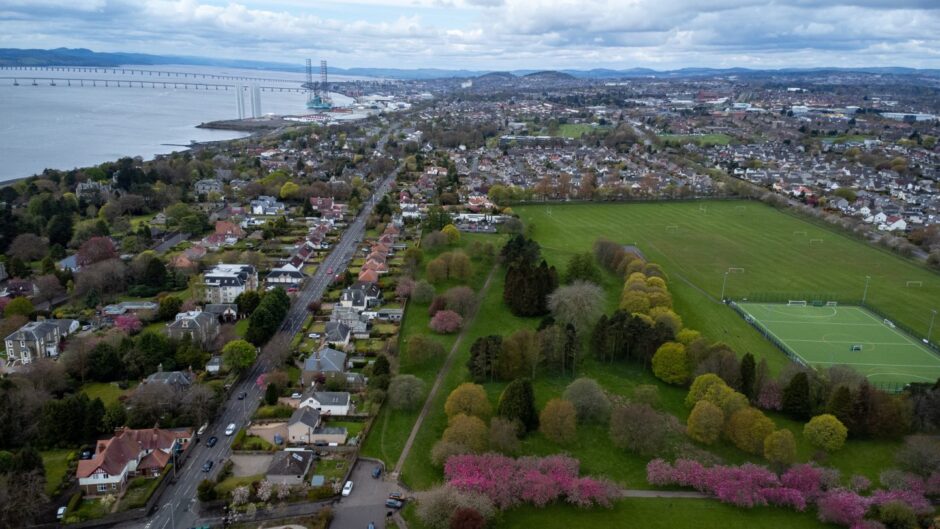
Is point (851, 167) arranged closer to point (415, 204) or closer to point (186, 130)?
point (415, 204)

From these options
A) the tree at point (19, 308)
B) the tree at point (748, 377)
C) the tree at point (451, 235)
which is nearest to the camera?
the tree at point (748, 377)

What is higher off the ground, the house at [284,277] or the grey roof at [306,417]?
the house at [284,277]

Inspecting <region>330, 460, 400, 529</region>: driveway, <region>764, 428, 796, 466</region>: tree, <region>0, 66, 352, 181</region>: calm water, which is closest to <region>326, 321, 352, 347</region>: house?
<region>330, 460, 400, 529</region>: driveway

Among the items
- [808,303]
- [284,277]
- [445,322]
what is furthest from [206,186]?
[808,303]

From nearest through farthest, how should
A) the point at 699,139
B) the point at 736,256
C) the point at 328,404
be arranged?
the point at 328,404 < the point at 736,256 < the point at 699,139

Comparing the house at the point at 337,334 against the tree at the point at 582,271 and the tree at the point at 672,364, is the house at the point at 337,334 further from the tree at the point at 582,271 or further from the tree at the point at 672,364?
the tree at the point at 672,364

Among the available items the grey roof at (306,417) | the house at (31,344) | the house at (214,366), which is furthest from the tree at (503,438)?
the house at (31,344)

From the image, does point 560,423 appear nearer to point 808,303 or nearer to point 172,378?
point 172,378

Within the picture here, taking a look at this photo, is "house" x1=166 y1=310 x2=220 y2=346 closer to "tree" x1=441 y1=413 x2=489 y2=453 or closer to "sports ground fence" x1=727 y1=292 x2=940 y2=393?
"tree" x1=441 y1=413 x2=489 y2=453
